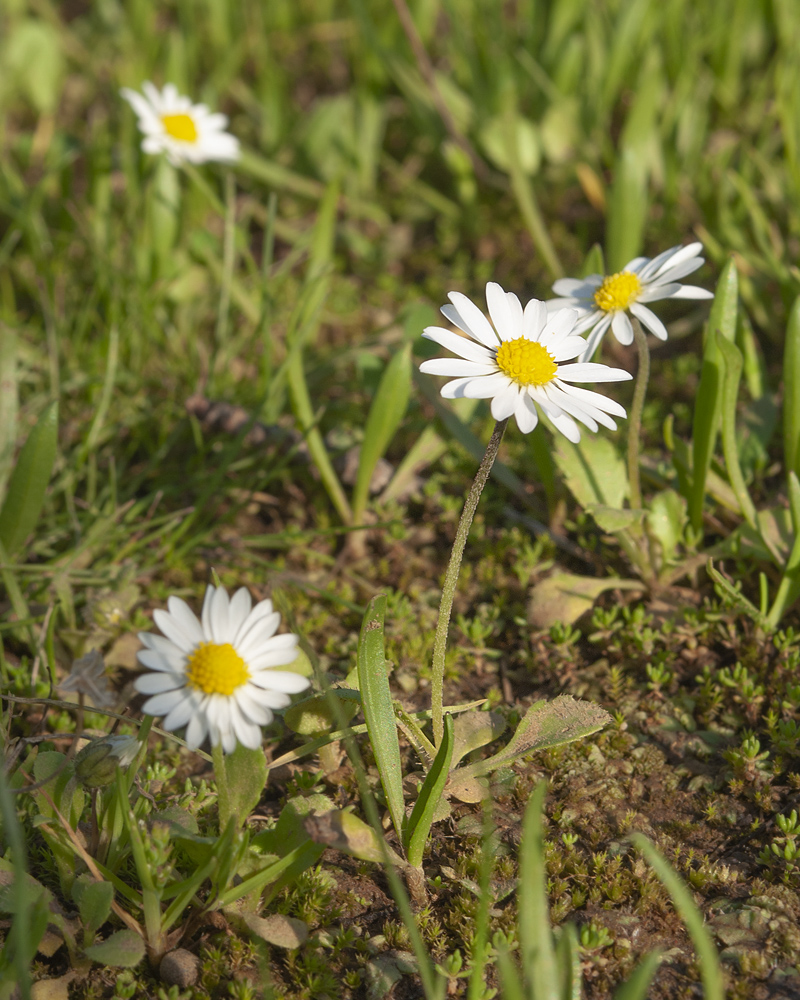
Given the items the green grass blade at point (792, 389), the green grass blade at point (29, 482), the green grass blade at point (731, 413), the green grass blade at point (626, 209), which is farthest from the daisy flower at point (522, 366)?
the green grass blade at point (626, 209)

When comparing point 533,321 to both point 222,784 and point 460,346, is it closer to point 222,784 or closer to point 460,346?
point 460,346

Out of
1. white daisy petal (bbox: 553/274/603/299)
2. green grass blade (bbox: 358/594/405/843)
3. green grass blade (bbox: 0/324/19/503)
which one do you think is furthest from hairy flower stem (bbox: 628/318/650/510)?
green grass blade (bbox: 0/324/19/503)

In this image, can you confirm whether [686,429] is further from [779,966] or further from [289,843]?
[289,843]

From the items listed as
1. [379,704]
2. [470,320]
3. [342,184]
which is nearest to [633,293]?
[470,320]

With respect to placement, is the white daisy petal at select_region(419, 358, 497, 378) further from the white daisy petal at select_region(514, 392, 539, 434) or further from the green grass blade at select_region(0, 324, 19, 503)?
the green grass blade at select_region(0, 324, 19, 503)

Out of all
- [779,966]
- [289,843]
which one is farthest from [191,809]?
[779,966]
